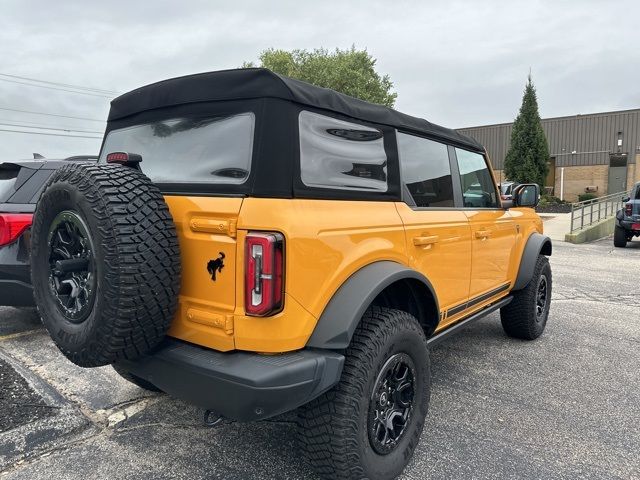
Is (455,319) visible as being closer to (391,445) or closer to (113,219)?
(391,445)

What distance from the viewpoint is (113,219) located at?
1.86 metres

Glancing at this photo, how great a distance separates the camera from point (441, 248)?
292 cm

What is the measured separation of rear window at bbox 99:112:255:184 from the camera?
6.92 ft

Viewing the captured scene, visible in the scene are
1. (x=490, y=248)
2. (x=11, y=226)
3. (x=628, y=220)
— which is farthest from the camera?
(x=628, y=220)

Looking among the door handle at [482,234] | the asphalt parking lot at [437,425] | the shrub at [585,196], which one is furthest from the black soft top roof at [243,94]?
the shrub at [585,196]

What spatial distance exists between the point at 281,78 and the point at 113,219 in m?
0.93

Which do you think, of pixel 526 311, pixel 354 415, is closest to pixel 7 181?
pixel 354 415

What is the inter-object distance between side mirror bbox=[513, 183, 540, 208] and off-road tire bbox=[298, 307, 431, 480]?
8.09 ft

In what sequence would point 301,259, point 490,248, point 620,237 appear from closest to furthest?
point 301,259 < point 490,248 < point 620,237

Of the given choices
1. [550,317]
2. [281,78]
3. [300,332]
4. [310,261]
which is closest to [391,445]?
[300,332]

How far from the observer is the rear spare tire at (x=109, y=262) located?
6.07 ft

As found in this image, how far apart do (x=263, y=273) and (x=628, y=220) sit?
523 inches

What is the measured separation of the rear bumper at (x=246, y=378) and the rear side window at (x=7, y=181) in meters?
3.14

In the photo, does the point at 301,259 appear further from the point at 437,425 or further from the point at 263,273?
the point at 437,425
